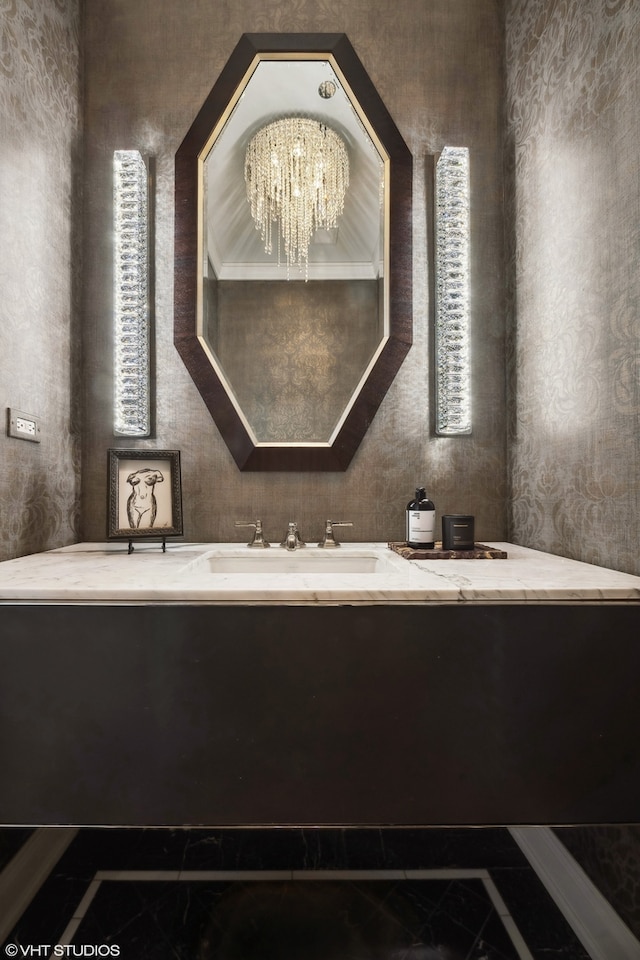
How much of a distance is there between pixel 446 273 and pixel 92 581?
1339 mm

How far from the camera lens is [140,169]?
1577mm

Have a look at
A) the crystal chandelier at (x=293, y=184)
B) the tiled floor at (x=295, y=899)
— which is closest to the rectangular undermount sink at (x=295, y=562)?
the tiled floor at (x=295, y=899)

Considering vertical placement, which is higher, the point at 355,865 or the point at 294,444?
the point at 294,444

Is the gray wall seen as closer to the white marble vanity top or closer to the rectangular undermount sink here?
the rectangular undermount sink

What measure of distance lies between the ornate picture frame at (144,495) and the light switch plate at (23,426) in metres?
0.22

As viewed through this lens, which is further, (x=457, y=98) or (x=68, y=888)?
(x=457, y=98)

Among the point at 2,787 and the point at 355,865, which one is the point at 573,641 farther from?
the point at 2,787

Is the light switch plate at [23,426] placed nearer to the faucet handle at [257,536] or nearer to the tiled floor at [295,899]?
the faucet handle at [257,536]

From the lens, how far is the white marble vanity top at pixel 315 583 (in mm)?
927

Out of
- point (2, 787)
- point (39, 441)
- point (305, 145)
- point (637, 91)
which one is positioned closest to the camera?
point (2, 787)

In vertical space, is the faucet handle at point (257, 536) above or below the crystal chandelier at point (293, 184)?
below

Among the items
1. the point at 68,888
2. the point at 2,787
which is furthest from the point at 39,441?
the point at 68,888

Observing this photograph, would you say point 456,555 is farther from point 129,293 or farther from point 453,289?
point 129,293

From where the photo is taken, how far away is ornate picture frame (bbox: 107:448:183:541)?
135cm
